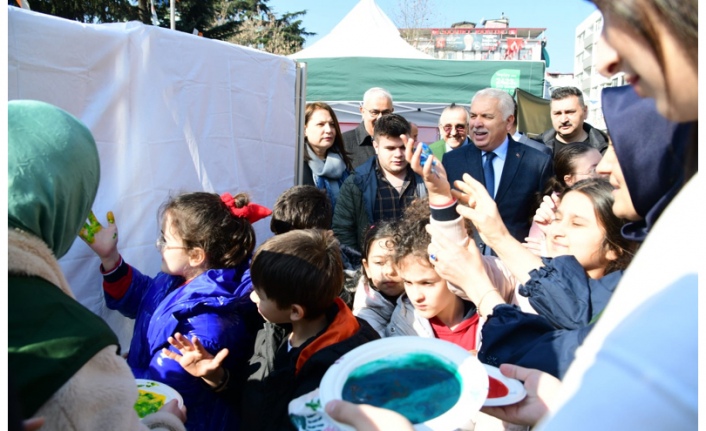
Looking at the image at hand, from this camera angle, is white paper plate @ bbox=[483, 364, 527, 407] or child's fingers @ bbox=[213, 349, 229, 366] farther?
child's fingers @ bbox=[213, 349, 229, 366]

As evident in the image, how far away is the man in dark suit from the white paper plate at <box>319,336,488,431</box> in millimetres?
2397

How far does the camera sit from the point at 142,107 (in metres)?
2.78

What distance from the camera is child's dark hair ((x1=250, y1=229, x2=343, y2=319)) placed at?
189 cm

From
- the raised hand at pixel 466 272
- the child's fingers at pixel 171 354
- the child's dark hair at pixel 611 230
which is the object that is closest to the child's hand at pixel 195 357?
the child's fingers at pixel 171 354

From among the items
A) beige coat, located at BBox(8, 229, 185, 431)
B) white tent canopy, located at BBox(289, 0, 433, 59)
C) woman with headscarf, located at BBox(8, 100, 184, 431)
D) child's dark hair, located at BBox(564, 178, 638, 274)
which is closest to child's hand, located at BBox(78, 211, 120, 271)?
woman with headscarf, located at BBox(8, 100, 184, 431)

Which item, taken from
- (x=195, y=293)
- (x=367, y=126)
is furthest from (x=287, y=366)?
(x=367, y=126)

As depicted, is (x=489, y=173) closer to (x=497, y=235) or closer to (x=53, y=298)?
(x=497, y=235)

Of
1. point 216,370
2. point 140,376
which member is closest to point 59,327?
point 216,370

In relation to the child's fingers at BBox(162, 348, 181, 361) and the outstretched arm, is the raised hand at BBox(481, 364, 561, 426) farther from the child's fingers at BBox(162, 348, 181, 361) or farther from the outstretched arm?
the child's fingers at BBox(162, 348, 181, 361)

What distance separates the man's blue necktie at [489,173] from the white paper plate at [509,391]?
8.10ft

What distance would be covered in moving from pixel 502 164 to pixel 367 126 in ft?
5.14

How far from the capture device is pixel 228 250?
2406 mm

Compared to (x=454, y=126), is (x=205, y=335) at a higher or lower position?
lower

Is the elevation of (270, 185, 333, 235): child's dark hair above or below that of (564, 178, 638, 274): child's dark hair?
below
